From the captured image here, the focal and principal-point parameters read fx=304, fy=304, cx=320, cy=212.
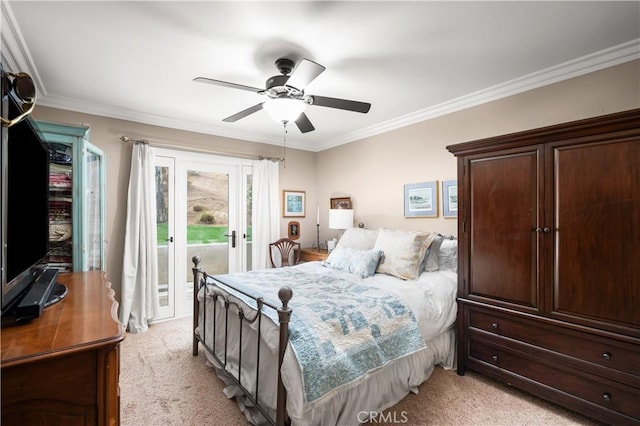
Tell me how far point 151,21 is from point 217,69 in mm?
632

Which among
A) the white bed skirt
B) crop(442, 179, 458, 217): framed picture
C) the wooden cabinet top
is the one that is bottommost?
the white bed skirt

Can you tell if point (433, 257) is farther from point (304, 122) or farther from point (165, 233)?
point (165, 233)

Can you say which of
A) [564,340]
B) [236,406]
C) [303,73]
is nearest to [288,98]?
[303,73]

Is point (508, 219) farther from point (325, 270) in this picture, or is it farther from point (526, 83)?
point (325, 270)

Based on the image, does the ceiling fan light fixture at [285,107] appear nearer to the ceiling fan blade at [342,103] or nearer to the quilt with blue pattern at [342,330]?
the ceiling fan blade at [342,103]

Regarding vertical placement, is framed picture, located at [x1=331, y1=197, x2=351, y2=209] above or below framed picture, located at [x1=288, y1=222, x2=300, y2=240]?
above

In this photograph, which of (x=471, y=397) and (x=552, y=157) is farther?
(x=471, y=397)

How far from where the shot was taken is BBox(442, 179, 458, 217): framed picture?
318 cm

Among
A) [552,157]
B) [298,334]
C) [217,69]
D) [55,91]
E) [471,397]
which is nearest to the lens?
[298,334]

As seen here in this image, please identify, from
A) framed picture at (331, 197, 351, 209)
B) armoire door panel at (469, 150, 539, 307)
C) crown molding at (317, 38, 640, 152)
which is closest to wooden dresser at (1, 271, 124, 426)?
armoire door panel at (469, 150, 539, 307)

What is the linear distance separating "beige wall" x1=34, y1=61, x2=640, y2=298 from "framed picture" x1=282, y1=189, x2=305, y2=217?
10 centimetres

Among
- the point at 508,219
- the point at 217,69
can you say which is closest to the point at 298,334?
the point at 508,219

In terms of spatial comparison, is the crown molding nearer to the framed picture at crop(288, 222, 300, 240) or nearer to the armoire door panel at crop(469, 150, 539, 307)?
the armoire door panel at crop(469, 150, 539, 307)

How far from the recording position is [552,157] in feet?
6.57
